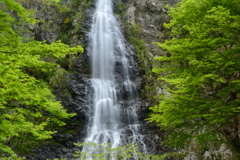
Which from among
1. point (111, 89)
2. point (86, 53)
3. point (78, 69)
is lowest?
point (111, 89)

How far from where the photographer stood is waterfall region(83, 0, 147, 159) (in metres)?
13.8

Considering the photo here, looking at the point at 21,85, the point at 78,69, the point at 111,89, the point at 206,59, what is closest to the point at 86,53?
the point at 78,69

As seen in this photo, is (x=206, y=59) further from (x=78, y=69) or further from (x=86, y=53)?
(x=86, y=53)

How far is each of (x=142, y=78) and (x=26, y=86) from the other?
51.4 feet

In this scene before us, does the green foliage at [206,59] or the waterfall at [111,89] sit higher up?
the waterfall at [111,89]

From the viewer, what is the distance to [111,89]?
17.0m

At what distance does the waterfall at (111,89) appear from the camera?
1375 cm

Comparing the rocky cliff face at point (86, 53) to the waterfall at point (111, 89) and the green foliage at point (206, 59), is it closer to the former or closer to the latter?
the waterfall at point (111, 89)

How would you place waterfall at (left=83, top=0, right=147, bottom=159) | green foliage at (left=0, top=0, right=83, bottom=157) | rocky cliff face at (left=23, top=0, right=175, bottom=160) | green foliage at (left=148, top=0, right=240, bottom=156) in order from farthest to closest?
waterfall at (left=83, top=0, right=147, bottom=159) → rocky cliff face at (left=23, top=0, right=175, bottom=160) → green foliage at (left=148, top=0, right=240, bottom=156) → green foliage at (left=0, top=0, right=83, bottom=157)

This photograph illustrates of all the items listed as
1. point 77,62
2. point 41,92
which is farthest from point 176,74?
point 77,62

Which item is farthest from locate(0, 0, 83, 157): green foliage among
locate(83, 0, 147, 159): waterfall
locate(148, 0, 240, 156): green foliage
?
locate(83, 0, 147, 159): waterfall

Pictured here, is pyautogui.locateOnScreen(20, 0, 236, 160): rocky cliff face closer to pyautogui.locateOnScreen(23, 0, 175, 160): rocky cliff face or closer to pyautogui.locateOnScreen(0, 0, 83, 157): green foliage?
pyautogui.locateOnScreen(23, 0, 175, 160): rocky cliff face

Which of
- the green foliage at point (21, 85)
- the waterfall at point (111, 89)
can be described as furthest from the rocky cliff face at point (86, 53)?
the green foliage at point (21, 85)

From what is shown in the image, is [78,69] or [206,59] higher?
[78,69]
